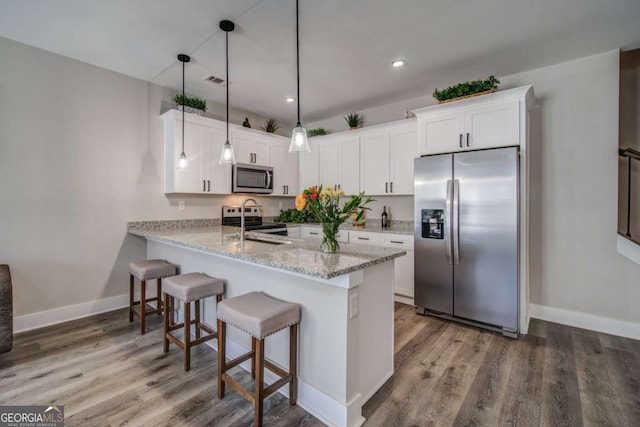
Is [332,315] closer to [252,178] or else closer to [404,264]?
[404,264]

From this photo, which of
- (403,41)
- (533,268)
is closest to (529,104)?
(403,41)

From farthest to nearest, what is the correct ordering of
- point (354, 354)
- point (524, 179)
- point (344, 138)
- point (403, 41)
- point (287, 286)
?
point (344, 138), point (524, 179), point (403, 41), point (287, 286), point (354, 354)

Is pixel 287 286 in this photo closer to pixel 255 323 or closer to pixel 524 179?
pixel 255 323

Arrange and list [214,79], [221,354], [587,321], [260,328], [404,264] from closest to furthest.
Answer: [260,328] → [221,354] → [587,321] → [214,79] → [404,264]

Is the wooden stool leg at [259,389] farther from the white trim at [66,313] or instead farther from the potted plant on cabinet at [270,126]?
the potted plant on cabinet at [270,126]

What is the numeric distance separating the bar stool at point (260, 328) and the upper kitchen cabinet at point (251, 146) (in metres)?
2.82

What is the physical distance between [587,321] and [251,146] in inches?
182

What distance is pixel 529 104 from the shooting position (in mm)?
2975

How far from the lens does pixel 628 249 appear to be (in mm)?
2711

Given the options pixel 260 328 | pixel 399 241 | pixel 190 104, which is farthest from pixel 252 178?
pixel 260 328

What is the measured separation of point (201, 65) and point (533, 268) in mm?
4370

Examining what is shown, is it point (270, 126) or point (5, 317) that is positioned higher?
point (270, 126)

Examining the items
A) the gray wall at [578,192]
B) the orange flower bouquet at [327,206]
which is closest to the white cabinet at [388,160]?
the gray wall at [578,192]

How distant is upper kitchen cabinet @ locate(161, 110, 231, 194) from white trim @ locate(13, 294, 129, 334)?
146cm
